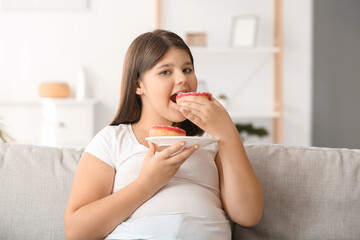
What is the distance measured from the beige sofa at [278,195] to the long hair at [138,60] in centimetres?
27

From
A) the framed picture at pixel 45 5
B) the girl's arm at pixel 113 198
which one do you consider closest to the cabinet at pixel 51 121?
the framed picture at pixel 45 5

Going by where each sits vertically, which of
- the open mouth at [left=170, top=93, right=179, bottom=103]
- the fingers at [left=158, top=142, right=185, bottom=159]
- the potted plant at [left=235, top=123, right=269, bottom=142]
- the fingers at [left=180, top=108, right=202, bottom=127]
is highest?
the open mouth at [left=170, top=93, right=179, bottom=103]

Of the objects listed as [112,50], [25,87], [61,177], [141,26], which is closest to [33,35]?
[25,87]

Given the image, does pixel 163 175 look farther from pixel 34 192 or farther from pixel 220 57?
pixel 220 57

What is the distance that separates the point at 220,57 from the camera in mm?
3941

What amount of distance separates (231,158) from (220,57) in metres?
2.83

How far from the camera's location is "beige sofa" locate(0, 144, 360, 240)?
4.47ft

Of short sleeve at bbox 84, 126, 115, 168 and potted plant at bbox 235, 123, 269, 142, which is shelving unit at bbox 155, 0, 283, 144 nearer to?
potted plant at bbox 235, 123, 269, 142

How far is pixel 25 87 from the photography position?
393 centimetres

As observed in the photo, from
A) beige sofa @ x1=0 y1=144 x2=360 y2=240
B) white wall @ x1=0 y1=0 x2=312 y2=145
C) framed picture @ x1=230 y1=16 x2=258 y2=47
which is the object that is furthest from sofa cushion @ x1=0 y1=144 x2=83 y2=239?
framed picture @ x1=230 y1=16 x2=258 y2=47

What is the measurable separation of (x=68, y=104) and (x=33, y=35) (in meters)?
0.88

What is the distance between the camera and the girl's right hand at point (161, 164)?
113 centimetres

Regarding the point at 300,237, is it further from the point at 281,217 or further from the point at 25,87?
the point at 25,87

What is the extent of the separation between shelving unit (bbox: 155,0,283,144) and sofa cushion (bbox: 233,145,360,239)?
86.8 inches
